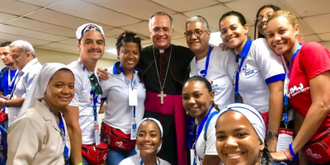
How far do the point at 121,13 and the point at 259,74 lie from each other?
339cm

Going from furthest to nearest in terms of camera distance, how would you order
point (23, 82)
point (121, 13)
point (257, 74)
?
1. point (121, 13)
2. point (23, 82)
3. point (257, 74)

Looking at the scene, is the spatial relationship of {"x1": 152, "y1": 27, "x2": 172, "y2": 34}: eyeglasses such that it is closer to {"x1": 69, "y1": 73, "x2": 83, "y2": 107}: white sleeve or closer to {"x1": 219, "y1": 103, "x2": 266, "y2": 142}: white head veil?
{"x1": 69, "y1": 73, "x2": 83, "y2": 107}: white sleeve

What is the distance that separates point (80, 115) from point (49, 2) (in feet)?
9.03

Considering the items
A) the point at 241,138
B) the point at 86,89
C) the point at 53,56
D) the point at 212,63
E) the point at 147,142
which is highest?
the point at 53,56

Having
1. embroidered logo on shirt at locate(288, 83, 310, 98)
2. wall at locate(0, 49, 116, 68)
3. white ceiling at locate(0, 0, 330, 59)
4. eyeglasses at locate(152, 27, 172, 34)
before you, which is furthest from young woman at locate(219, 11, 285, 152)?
wall at locate(0, 49, 116, 68)

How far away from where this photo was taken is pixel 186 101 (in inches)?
83.2

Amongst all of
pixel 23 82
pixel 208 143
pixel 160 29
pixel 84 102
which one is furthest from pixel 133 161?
pixel 23 82

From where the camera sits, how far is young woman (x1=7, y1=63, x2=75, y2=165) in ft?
5.29

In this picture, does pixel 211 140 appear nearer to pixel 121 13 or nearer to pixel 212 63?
pixel 212 63

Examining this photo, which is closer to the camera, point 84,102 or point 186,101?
point 186,101

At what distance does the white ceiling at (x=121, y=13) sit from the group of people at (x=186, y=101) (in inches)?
79.1

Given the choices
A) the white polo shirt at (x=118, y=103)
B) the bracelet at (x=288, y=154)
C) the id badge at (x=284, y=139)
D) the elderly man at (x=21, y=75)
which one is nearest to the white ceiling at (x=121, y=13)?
the elderly man at (x=21, y=75)

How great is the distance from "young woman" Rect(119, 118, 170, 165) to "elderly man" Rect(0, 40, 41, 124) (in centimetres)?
154

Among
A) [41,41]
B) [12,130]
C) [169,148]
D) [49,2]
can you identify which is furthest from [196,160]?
[41,41]
